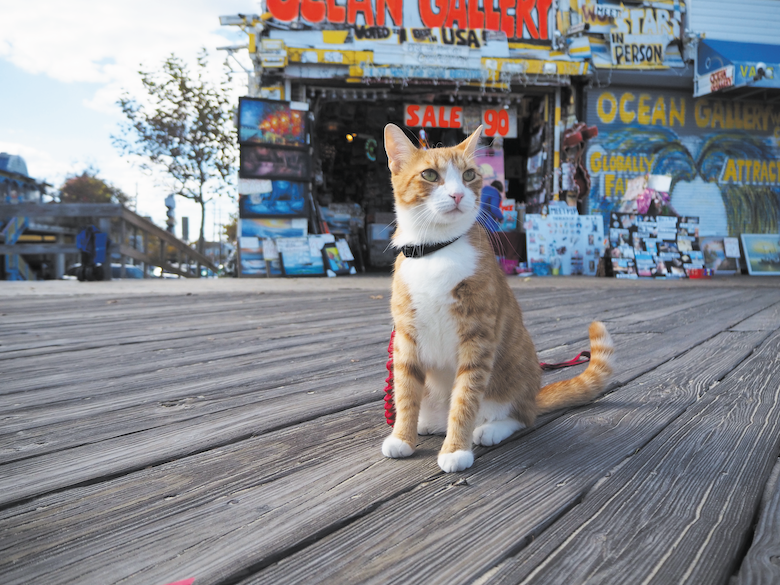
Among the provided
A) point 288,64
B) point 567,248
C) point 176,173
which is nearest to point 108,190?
point 176,173

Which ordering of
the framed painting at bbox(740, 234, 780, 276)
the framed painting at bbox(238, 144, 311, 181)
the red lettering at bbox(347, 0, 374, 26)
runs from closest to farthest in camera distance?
1. the red lettering at bbox(347, 0, 374, 26)
2. the framed painting at bbox(238, 144, 311, 181)
3. the framed painting at bbox(740, 234, 780, 276)

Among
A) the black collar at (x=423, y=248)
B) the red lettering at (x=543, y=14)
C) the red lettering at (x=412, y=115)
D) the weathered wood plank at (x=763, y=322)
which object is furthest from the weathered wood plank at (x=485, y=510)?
the red lettering at (x=543, y=14)

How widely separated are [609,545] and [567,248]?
8908 mm

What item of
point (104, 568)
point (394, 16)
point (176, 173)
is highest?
point (394, 16)

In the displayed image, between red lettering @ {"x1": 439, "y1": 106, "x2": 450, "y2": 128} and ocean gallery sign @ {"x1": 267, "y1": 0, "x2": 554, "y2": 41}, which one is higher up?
ocean gallery sign @ {"x1": 267, "y1": 0, "x2": 554, "y2": 41}

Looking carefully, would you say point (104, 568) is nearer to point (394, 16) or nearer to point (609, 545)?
point (609, 545)

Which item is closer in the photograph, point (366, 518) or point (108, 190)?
point (366, 518)

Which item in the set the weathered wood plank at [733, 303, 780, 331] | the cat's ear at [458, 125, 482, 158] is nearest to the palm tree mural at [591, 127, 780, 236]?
the weathered wood plank at [733, 303, 780, 331]

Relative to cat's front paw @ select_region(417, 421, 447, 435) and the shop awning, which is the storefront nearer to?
the shop awning

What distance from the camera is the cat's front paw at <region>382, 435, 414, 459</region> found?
131 centimetres

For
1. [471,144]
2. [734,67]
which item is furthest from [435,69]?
[471,144]

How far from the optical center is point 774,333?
299 centimetres

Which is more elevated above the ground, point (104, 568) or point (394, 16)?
point (394, 16)

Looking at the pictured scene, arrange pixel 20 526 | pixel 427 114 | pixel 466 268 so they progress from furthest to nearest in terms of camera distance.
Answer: pixel 427 114 → pixel 466 268 → pixel 20 526
